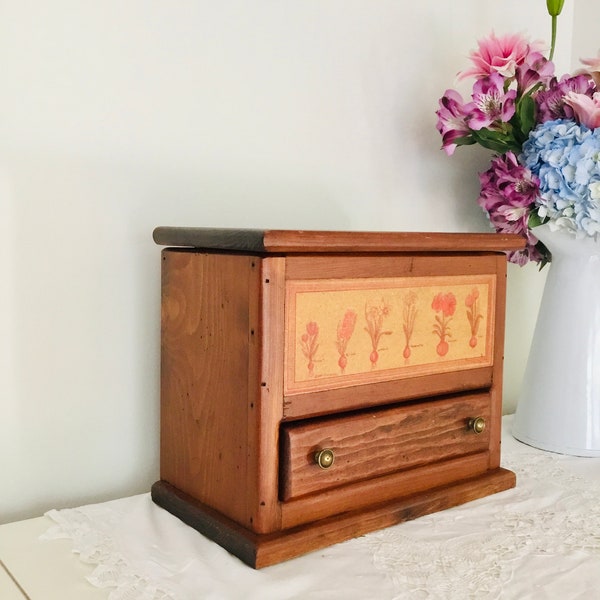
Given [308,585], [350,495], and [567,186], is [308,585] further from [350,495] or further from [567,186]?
[567,186]

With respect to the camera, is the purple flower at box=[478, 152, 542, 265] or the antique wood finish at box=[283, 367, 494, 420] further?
the purple flower at box=[478, 152, 542, 265]

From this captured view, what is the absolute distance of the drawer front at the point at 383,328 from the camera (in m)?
0.74

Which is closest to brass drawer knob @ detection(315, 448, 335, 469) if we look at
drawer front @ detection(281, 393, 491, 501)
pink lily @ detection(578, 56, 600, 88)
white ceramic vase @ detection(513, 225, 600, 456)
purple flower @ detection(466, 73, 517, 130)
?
drawer front @ detection(281, 393, 491, 501)

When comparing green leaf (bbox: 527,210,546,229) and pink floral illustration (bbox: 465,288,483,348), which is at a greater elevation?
green leaf (bbox: 527,210,546,229)

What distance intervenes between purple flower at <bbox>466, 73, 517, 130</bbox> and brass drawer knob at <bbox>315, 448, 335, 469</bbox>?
590mm

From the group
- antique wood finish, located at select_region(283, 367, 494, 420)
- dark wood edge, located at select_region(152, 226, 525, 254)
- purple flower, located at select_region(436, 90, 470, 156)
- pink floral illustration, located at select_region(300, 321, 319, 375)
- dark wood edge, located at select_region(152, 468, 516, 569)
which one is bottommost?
dark wood edge, located at select_region(152, 468, 516, 569)

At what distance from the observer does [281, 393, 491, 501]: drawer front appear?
2.41 ft

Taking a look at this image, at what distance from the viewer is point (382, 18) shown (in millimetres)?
1126

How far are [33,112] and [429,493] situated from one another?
2.08ft

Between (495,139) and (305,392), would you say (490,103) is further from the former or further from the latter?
(305,392)

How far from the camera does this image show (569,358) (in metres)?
1.08

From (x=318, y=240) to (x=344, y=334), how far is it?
117 mm

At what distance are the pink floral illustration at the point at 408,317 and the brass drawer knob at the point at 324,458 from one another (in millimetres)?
157

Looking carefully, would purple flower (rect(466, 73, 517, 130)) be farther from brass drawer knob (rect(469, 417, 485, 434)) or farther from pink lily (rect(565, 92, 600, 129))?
brass drawer knob (rect(469, 417, 485, 434))
